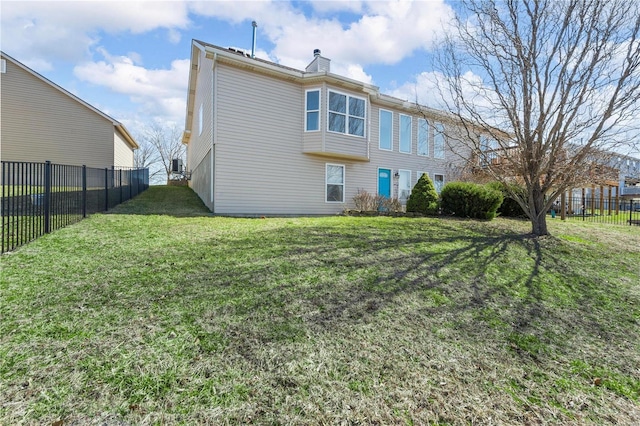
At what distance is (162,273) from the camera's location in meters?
3.91

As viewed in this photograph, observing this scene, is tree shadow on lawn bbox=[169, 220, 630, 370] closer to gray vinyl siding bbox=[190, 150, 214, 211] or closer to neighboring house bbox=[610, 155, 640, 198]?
neighboring house bbox=[610, 155, 640, 198]

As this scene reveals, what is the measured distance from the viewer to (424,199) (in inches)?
449

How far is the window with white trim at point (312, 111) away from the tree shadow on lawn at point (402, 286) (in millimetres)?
6356

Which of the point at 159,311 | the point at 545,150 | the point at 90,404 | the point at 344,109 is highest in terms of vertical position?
the point at 344,109

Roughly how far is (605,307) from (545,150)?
15.7ft

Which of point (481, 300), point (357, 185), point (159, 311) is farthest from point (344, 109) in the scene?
point (159, 311)

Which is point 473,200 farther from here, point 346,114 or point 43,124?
point 43,124

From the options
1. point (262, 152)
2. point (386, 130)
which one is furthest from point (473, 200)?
point (262, 152)

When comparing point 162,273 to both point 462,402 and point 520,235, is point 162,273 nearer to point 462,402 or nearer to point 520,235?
point 462,402

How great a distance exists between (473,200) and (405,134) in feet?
18.4

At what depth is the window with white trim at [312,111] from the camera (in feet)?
37.9

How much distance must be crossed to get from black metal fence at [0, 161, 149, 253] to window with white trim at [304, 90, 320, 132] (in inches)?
273

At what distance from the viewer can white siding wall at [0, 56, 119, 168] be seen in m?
14.5

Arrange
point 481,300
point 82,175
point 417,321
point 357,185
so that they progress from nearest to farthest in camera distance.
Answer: point 417,321, point 481,300, point 82,175, point 357,185
